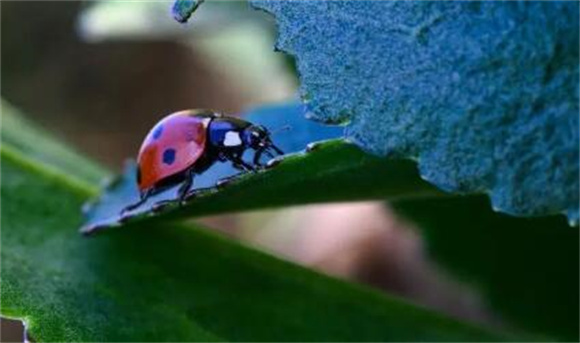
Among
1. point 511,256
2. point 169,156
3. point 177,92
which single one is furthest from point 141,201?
point 177,92

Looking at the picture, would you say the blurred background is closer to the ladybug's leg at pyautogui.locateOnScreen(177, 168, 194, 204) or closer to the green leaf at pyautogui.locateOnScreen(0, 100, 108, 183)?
the green leaf at pyautogui.locateOnScreen(0, 100, 108, 183)

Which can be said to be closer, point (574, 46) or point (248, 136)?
point (574, 46)


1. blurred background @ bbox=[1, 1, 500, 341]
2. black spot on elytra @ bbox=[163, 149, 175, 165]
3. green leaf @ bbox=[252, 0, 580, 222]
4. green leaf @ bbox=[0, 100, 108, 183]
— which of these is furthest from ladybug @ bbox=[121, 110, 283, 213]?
blurred background @ bbox=[1, 1, 500, 341]

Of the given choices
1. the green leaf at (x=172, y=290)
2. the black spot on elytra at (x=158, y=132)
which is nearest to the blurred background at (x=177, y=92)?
the green leaf at (x=172, y=290)

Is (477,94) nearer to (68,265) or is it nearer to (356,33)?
(356,33)

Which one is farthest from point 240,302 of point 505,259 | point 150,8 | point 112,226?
point 150,8

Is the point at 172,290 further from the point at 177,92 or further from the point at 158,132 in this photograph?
the point at 177,92

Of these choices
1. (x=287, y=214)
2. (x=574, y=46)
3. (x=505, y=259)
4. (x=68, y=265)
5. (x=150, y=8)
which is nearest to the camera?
(x=574, y=46)
